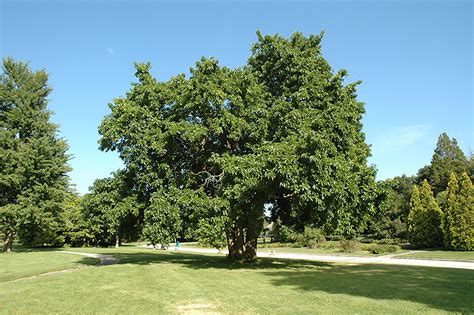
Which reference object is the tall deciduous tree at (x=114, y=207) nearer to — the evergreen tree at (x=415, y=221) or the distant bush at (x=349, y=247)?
the distant bush at (x=349, y=247)

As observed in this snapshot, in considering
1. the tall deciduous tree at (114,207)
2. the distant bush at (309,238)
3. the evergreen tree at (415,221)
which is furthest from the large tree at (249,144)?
the distant bush at (309,238)

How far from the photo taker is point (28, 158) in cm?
3416

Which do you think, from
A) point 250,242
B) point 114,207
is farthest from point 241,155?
point 114,207

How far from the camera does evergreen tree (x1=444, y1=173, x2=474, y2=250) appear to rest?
32.8 metres

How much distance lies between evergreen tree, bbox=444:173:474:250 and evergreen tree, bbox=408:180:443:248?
168 inches

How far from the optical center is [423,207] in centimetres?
4109

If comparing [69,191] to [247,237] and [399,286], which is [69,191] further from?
[399,286]

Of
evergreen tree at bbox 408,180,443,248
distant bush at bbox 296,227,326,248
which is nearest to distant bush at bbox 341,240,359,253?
evergreen tree at bbox 408,180,443,248

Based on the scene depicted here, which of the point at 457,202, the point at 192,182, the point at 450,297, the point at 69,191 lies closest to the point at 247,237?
the point at 192,182

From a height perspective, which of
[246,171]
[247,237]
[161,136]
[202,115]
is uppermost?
[202,115]

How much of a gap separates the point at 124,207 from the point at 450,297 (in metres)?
14.9

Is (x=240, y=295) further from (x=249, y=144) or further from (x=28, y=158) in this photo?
(x=28, y=158)

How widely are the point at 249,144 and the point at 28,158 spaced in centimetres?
2465

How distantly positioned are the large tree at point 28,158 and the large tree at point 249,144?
1774 cm
